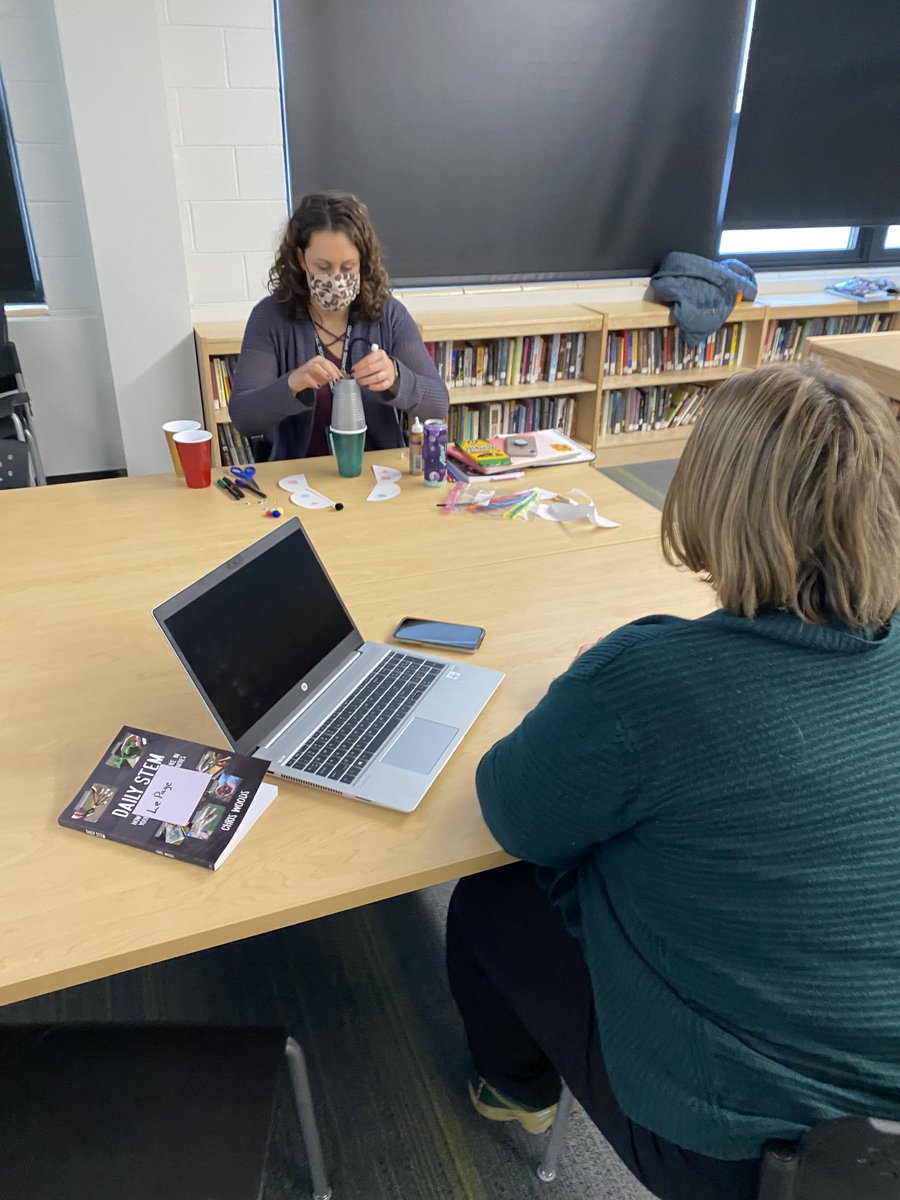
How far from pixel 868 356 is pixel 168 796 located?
2.68m

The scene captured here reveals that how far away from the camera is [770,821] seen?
76 cm

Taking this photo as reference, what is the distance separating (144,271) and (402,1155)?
305 cm

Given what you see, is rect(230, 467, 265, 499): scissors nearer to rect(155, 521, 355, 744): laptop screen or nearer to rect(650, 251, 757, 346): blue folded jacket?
rect(155, 521, 355, 744): laptop screen

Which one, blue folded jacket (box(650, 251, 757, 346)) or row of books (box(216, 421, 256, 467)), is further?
blue folded jacket (box(650, 251, 757, 346))

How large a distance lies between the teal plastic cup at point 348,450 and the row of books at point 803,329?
118 inches

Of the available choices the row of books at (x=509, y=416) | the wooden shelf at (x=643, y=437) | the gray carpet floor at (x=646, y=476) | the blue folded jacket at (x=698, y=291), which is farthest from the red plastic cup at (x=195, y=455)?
the blue folded jacket at (x=698, y=291)

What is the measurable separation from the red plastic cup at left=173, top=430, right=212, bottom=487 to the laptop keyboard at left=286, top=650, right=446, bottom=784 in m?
0.85

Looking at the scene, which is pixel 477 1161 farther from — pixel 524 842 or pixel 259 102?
pixel 259 102

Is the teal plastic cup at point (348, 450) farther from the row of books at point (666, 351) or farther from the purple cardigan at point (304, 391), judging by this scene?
the row of books at point (666, 351)

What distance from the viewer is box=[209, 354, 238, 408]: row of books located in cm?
332

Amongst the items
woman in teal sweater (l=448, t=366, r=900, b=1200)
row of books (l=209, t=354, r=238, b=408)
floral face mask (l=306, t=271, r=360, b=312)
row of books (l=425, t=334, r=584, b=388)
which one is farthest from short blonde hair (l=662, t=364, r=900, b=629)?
row of books (l=425, t=334, r=584, b=388)

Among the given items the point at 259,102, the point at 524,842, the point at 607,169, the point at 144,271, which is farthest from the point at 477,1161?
the point at 607,169

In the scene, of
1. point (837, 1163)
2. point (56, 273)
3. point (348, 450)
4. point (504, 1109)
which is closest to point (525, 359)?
point (56, 273)

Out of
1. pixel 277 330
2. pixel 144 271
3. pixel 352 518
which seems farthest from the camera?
pixel 144 271
